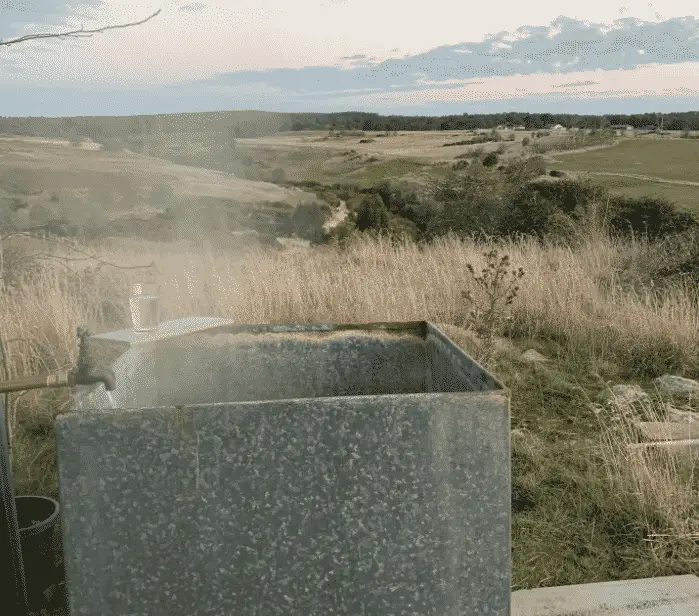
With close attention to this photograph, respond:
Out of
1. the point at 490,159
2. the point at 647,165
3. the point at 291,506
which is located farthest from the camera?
the point at 647,165

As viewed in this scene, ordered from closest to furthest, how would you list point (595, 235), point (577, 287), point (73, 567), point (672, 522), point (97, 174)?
point (73, 567) → point (672, 522) → point (577, 287) → point (595, 235) → point (97, 174)

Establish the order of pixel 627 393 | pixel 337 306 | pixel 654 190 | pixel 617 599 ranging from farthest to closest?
pixel 654 190 < pixel 337 306 < pixel 627 393 < pixel 617 599

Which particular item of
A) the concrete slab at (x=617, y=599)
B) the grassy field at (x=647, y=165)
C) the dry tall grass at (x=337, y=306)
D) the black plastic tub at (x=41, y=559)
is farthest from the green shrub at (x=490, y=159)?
the black plastic tub at (x=41, y=559)

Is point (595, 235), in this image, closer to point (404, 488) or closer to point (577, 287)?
point (577, 287)

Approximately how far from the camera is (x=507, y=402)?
1316mm

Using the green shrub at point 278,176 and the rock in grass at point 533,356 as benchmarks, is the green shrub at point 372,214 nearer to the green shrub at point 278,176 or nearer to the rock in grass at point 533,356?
the green shrub at point 278,176

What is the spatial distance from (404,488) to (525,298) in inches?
225

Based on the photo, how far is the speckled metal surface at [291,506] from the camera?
50.0 inches

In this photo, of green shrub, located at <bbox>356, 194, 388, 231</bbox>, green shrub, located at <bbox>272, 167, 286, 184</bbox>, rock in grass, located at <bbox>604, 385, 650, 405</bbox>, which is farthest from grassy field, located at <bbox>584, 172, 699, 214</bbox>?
rock in grass, located at <bbox>604, 385, 650, 405</bbox>

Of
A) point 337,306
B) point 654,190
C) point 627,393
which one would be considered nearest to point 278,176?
point 654,190

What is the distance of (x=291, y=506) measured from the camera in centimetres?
130

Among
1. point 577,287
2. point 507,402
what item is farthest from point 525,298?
point 507,402

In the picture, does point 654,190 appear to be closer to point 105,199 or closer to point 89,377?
point 105,199

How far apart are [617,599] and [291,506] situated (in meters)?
1.64
